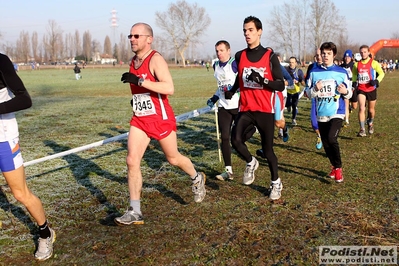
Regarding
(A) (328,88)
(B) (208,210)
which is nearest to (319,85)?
(A) (328,88)

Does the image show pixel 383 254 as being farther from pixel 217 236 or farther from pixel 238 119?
pixel 238 119

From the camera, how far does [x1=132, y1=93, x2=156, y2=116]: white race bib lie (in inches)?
184

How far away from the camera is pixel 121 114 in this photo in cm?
1559

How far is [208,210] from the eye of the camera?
512 cm

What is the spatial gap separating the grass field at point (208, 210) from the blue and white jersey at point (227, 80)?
118cm

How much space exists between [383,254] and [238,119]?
8.14ft

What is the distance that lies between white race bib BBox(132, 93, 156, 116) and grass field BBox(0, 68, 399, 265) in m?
1.28

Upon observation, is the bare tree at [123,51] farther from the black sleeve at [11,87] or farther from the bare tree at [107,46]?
the black sleeve at [11,87]

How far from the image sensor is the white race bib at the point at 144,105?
15.3ft

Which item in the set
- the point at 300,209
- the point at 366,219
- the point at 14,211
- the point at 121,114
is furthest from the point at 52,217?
the point at 121,114

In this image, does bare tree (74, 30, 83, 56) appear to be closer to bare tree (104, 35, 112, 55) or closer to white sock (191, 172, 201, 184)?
bare tree (104, 35, 112, 55)

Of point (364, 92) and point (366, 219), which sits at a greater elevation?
point (364, 92)

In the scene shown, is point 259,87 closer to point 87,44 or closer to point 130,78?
point 130,78

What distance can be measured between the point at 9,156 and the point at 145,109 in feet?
4.95
